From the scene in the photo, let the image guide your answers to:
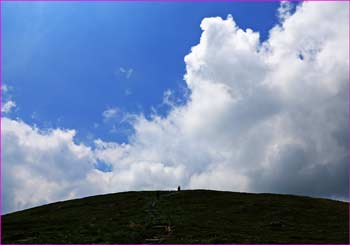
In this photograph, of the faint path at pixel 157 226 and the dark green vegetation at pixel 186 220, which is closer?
the faint path at pixel 157 226

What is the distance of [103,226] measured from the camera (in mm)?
46219

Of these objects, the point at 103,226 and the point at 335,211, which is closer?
the point at 103,226

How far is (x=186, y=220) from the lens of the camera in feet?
162

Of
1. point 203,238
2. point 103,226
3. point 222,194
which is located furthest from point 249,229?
point 222,194

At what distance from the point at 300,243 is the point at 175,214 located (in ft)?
69.6

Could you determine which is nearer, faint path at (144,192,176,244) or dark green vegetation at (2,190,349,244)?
faint path at (144,192,176,244)

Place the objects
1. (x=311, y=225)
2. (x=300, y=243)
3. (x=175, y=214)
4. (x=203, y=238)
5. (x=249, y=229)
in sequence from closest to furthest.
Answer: (x=300, y=243) < (x=203, y=238) < (x=249, y=229) < (x=311, y=225) < (x=175, y=214)

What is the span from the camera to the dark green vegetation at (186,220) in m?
39.3

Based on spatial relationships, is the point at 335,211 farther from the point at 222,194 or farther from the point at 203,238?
the point at 203,238

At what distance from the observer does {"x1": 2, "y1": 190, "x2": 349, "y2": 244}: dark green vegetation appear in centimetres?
3928

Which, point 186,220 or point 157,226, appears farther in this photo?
point 186,220

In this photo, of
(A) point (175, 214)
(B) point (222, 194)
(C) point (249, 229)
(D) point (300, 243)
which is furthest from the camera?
(B) point (222, 194)

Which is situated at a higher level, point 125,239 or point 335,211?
point 335,211

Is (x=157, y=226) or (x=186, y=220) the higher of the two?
(x=186, y=220)
